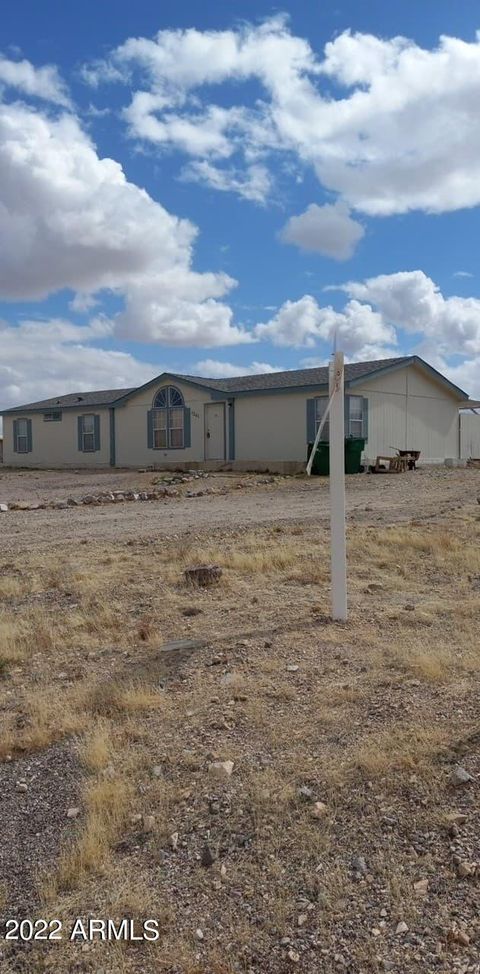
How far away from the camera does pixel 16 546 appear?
349 inches

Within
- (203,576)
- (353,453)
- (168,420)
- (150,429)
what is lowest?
(203,576)

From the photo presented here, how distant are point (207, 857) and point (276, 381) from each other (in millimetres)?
21778

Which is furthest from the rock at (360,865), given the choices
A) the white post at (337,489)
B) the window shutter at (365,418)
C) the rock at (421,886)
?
the window shutter at (365,418)

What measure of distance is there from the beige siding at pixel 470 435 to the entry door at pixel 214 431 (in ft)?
29.4

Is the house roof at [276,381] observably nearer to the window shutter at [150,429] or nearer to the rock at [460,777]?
the window shutter at [150,429]

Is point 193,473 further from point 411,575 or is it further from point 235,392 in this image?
point 411,575

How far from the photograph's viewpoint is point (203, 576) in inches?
265

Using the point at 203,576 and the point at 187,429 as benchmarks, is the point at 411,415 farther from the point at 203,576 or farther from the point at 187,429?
the point at 203,576

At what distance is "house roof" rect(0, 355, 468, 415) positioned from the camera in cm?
2212

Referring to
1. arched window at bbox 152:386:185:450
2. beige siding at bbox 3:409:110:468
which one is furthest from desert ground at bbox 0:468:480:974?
beige siding at bbox 3:409:110:468

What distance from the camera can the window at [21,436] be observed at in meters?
30.4

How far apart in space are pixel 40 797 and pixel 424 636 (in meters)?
2.90

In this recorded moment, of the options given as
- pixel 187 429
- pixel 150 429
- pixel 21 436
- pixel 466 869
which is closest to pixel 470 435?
pixel 187 429

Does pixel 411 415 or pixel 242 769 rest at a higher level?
pixel 411 415
